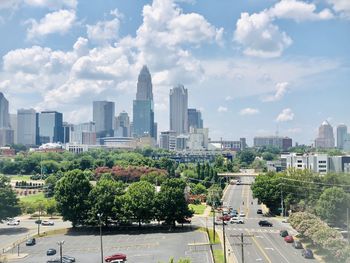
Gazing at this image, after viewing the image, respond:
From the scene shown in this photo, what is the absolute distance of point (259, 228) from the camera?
43.0 meters

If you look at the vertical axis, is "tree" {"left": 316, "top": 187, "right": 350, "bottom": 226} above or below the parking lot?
above

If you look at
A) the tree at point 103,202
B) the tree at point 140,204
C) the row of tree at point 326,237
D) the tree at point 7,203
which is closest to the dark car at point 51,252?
the tree at point 103,202

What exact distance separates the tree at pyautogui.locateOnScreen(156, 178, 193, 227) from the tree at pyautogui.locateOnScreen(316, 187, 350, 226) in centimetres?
1152

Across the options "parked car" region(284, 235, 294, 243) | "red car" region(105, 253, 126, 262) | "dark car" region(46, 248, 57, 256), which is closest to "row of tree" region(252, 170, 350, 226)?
"parked car" region(284, 235, 294, 243)

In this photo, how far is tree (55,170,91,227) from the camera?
42.5 meters

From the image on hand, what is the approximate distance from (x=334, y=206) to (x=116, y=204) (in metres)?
18.4

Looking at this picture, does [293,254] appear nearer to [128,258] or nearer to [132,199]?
[128,258]

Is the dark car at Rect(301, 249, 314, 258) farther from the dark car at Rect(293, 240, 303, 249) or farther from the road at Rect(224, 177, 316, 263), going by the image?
the dark car at Rect(293, 240, 303, 249)

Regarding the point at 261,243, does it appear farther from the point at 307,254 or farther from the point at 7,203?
the point at 7,203

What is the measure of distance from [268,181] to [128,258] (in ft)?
81.3

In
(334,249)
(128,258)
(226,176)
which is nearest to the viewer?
(334,249)

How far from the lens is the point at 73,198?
140 feet

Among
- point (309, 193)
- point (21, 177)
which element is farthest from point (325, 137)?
point (309, 193)

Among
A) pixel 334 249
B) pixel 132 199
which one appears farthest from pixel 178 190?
pixel 334 249
